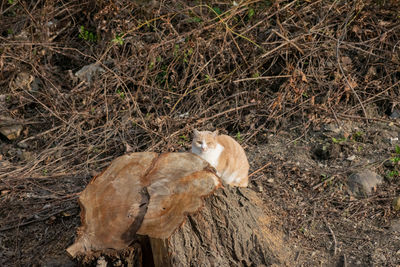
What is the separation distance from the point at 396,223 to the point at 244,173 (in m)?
1.28

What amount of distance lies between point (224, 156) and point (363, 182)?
1.28 metres

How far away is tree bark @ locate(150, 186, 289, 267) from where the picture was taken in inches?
91.6

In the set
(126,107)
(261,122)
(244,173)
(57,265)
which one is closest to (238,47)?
(261,122)

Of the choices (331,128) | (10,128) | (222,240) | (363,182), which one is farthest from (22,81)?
(363,182)

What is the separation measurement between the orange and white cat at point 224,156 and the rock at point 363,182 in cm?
96

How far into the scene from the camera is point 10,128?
4.99 meters

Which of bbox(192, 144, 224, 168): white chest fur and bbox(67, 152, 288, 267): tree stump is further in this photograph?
bbox(192, 144, 224, 168): white chest fur

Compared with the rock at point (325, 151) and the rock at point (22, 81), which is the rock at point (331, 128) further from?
the rock at point (22, 81)

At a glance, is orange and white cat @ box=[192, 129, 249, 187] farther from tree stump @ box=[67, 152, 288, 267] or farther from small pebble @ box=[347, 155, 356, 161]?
small pebble @ box=[347, 155, 356, 161]

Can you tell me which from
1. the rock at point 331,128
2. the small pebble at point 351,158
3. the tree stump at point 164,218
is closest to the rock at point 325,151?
the small pebble at point 351,158

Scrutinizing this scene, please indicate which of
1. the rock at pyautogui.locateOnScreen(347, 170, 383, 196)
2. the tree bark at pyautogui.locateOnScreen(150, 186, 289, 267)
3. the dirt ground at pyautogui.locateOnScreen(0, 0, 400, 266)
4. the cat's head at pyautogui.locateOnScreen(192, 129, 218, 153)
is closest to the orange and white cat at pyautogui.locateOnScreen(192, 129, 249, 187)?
the cat's head at pyautogui.locateOnScreen(192, 129, 218, 153)

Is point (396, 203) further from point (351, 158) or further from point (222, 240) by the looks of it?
point (222, 240)

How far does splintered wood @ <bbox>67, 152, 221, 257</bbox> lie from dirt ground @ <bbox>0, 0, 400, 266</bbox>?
4.50 feet

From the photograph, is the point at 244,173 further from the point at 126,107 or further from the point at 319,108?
the point at 126,107
